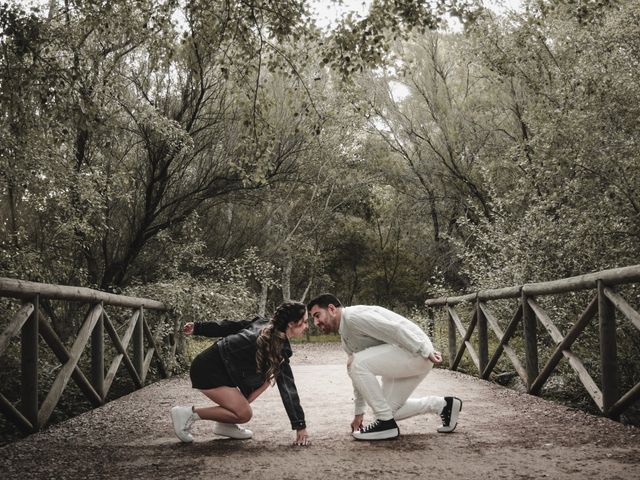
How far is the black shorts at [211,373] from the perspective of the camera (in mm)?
4738

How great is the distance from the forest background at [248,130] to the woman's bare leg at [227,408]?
107 inches

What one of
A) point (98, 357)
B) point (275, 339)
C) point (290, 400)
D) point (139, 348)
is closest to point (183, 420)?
point (290, 400)

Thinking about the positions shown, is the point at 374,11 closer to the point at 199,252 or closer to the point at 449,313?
the point at 449,313

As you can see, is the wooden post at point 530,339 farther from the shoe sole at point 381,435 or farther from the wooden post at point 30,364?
the wooden post at point 30,364

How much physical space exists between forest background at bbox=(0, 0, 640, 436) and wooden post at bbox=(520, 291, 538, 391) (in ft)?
3.49

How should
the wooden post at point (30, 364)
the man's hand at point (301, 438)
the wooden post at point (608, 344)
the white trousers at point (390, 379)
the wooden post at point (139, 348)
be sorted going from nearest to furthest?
the man's hand at point (301, 438), the white trousers at point (390, 379), the wooden post at point (30, 364), the wooden post at point (608, 344), the wooden post at point (139, 348)

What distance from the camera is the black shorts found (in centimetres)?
474

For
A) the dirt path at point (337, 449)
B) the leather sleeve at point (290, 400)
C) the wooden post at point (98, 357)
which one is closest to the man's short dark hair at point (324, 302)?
the leather sleeve at point (290, 400)

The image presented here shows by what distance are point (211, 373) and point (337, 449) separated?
1.07m

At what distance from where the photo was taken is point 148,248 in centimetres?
1140

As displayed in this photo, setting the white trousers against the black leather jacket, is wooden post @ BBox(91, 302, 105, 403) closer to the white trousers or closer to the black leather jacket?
the black leather jacket

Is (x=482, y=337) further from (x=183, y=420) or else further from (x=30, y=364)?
(x=30, y=364)

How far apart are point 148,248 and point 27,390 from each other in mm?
6545

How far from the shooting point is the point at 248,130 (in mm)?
9031
